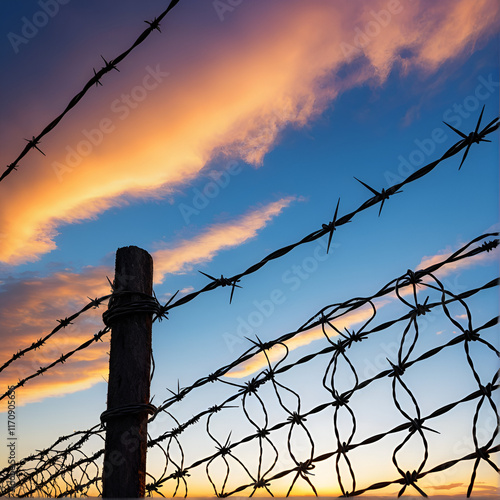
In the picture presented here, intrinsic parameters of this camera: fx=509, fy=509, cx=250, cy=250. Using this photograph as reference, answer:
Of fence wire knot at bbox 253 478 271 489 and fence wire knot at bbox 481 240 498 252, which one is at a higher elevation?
fence wire knot at bbox 481 240 498 252

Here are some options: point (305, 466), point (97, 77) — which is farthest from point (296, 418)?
point (97, 77)

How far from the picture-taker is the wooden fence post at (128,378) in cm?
202

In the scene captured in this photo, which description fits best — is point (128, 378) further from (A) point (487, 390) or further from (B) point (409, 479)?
(A) point (487, 390)

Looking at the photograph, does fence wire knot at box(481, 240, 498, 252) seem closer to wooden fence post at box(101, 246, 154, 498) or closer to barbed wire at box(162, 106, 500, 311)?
barbed wire at box(162, 106, 500, 311)

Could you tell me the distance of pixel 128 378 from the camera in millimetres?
2111

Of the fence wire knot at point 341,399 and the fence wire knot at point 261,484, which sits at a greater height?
the fence wire knot at point 341,399

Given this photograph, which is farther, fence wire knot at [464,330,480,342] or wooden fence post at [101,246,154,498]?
wooden fence post at [101,246,154,498]

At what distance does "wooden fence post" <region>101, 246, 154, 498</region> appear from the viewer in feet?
6.62

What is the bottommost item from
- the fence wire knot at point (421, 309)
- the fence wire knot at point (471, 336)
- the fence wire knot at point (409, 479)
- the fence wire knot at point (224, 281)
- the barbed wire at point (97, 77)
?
the fence wire knot at point (409, 479)

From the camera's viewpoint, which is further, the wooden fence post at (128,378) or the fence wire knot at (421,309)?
the wooden fence post at (128,378)

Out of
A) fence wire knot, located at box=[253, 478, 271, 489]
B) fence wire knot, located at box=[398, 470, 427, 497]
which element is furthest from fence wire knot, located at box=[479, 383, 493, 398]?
fence wire knot, located at box=[253, 478, 271, 489]

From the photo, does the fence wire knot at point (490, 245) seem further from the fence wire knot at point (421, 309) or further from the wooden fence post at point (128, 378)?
the wooden fence post at point (128, 378)

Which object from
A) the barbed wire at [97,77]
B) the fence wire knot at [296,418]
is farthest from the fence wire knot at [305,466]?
the barbed wire at [97,77]

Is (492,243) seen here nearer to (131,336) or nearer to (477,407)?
(477,407)
